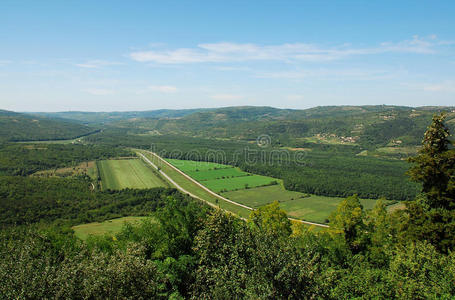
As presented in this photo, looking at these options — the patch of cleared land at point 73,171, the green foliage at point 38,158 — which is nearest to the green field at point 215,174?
the patch of cleared land at point 73,171

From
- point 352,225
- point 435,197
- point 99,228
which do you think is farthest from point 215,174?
point 435,197

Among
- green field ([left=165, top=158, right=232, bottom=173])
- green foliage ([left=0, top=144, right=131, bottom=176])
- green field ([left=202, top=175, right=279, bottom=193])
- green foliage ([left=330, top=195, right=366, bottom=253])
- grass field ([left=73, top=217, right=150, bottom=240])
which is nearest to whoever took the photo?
green foliage ([left=330, top=195, right=366, bottom=253])

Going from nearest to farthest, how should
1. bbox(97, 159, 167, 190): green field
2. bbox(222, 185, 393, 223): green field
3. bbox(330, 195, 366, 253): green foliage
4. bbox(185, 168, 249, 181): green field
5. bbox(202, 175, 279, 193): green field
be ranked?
bbox(330, 195, 366, 253): green foliage, bbox(222, 185, 393, 223): green field, bbox(202, 175, 279, 193): green field, bbox(97, 159, 167, 190): green field, bbox(185, 168, 249, 181): green field

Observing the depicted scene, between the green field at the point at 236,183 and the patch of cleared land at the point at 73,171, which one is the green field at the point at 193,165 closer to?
the green field at the point at 236,183

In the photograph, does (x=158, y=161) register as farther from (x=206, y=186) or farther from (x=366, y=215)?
(x=366, y=215)

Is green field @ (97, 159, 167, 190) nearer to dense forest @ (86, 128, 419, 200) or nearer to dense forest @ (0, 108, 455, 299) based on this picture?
dense forest @ (86, 128, 419, 200)

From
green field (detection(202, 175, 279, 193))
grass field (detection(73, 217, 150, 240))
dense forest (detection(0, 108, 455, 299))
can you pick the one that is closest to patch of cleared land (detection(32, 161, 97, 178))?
green field (detection(202, 175, 279, 193))

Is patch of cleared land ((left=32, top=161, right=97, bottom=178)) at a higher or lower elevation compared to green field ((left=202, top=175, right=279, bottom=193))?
higher

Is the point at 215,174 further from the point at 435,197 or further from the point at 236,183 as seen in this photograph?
the point at 435,197
